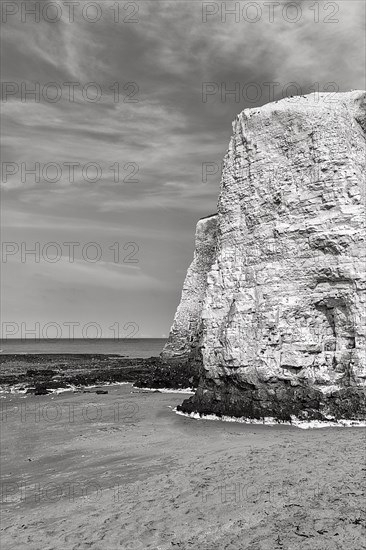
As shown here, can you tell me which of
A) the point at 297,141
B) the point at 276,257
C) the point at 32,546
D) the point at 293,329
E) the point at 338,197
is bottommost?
the point at 32,546

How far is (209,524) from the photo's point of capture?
7.55m

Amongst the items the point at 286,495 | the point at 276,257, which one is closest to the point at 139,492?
the point at 286,495

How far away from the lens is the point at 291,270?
1725cm

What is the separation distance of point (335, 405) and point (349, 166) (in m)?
8.20

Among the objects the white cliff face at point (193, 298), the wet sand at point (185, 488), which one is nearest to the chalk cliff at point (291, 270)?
the wet sand at point (185, 488)

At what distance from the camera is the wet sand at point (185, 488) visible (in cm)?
716

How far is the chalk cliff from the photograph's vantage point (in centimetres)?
1611

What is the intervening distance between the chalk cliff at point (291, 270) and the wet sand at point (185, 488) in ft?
6.28

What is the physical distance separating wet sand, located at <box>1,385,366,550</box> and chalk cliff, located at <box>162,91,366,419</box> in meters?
1.91

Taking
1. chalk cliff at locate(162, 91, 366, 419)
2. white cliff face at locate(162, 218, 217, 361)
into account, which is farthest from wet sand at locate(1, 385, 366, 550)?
white cliff face at locate(162, 218, 217, 361)

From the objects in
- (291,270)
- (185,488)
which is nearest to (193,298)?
(291,270)

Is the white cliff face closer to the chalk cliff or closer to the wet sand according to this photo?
the chalk cliff

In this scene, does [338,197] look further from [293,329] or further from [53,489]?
[53,489]

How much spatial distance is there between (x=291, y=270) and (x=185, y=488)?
983 cm
